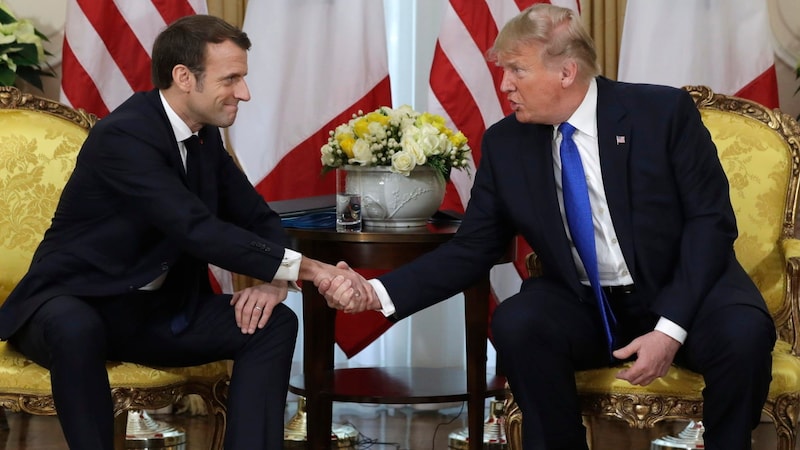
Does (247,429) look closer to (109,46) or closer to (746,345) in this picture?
(746,345)

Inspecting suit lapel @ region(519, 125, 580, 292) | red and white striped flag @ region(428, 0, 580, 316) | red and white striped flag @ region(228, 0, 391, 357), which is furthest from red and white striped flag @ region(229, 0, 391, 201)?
suit lapel @ region(519, 125, 580, 292)

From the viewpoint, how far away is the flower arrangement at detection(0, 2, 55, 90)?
4094 mm

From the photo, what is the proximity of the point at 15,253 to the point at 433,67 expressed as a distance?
68.9 inches

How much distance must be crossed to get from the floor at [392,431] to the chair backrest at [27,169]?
981 mm

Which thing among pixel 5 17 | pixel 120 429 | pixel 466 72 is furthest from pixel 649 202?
pixel 5 17

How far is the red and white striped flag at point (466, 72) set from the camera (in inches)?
170

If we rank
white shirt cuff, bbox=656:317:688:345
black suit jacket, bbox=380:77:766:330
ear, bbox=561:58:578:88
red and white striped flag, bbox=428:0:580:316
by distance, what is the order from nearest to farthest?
white shirt cuff, bbox=656:317:688:345
black suit jacket, bbox=380:77:766:330
ear, bbox=561:58:578:88
red and white striped flag, bbox=428:0:580:316

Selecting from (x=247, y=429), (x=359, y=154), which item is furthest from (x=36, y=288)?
(x=359, y=154)

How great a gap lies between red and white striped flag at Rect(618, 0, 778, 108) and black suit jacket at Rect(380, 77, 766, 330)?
1.10 m

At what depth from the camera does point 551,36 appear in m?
3.00

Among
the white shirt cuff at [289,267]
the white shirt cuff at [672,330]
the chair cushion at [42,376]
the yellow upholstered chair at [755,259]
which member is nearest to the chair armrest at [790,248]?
the yellow upholstered chair at [755,259]

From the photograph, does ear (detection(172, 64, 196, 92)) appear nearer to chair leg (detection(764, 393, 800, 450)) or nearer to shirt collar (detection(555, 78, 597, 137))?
shirt collar (detection(555, 78, 597, 137))

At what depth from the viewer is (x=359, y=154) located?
3428 millimetres

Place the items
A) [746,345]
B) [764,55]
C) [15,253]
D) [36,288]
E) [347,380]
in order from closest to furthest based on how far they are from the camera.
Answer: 1. [746,345]
2. [36,288]
3. [15,253]
4. [347,380]
5. [764,55]
